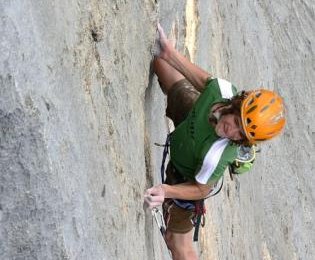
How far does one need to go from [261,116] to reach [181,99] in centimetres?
91

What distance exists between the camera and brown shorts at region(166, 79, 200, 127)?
5508 mm

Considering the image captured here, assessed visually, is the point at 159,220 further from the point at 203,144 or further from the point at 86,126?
the point at 86,126

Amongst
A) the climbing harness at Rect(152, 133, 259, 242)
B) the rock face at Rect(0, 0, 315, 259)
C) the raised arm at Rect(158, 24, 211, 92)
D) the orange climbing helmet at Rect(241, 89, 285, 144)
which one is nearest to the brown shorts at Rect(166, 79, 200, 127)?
the raised arm at Rect(158, 24, 211, 92)

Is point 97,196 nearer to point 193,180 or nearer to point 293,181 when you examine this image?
point 193,180

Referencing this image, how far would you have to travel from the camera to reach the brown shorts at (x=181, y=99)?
5.51 metres

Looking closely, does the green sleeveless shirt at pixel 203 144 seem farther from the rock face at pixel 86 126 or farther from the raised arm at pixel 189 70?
the rock face at pixel 86 126

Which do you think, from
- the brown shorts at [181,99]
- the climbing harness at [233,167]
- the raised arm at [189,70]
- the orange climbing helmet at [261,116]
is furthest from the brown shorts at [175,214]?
the orange climbing helmet at [261,116]

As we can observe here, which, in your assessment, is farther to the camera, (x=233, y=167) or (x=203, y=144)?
(x=233, y=167)

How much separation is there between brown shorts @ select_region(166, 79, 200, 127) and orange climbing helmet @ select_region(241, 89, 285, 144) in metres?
0.70

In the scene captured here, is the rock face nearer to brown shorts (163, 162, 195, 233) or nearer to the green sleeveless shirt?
brown shorts (163, 162, 195, 233)

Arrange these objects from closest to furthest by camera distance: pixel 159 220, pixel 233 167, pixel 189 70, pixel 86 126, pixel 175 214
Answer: pixel 86 126, pixel 233 167, pixel 189 70, pixel 159 220, pixel 175 214

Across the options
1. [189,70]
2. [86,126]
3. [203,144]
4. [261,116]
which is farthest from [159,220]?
[86,126]

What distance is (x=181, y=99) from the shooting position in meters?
5.57

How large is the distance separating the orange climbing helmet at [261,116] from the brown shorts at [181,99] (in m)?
0.70
